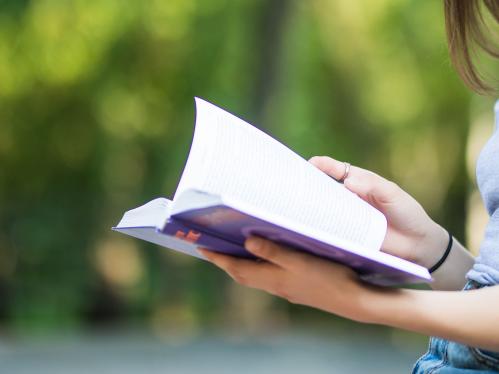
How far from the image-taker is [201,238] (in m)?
1.01

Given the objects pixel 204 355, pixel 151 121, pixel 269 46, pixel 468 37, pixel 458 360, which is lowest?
pixel 204 355

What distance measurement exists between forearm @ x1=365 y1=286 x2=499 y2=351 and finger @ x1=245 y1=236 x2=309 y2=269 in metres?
0.10

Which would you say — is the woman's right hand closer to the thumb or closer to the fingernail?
the thumb

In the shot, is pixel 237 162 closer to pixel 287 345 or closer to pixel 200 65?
pixel 287 345

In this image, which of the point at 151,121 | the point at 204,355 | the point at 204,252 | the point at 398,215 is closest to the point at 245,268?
the point at 204,252

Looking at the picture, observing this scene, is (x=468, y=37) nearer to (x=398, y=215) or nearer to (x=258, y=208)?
(x=398, y=215)

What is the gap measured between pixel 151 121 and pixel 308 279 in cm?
822

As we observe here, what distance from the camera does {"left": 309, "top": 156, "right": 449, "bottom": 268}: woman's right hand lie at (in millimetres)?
1203

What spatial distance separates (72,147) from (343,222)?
8211 mm

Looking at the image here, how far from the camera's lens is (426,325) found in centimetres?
101

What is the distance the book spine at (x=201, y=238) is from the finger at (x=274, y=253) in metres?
0.04

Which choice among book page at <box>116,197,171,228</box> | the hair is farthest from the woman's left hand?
the hair

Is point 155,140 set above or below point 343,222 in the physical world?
above

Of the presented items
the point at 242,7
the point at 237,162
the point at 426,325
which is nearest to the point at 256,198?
the point at 237,162
